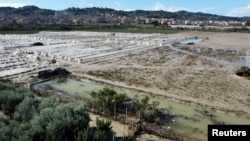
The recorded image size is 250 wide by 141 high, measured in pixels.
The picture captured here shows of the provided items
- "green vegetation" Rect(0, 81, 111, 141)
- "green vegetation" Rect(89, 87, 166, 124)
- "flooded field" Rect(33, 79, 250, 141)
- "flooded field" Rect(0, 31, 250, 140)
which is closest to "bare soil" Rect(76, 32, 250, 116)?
"flooded field" Rect(0, 31, 250, 140)

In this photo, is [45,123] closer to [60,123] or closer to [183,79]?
[60,123]

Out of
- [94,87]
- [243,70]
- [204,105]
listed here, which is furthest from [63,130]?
[243,70]

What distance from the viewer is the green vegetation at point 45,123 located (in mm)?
9462

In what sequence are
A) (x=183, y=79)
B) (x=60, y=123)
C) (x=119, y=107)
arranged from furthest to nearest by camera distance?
(x=183, y=79), (x=119, y=107), (x=60, y=123)

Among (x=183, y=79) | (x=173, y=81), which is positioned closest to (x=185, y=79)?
(x=183, y=79)

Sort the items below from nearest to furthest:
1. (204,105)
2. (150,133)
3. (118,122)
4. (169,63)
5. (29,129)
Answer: (29,129), (150,133), (118,122), (204,105), (169,63)

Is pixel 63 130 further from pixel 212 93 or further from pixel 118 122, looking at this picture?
pixel 212 93

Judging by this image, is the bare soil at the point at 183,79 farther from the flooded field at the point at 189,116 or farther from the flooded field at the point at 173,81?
the flooded field at the point at 189,116

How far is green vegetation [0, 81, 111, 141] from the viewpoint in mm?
9462

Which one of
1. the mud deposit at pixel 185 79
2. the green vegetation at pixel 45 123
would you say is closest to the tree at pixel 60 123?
the green vegetation at pixel 45 123

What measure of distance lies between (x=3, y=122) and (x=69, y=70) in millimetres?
18705

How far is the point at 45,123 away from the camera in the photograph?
34.2ft

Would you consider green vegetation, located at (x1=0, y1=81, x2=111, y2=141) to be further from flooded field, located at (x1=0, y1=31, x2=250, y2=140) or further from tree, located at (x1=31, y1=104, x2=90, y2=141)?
flooded field, located at (x1=0, y1=31, x2=250, y2=140)

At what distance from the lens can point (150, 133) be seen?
514 inches
